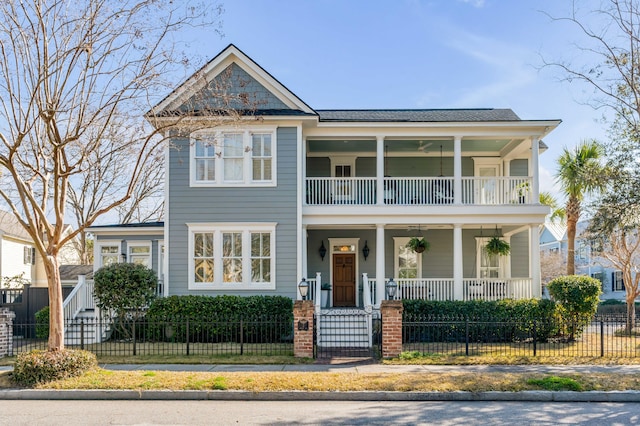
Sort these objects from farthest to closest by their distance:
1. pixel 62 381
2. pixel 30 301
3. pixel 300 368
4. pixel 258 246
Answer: pixel 30 301 < pixel 258 246 < pixel 300 368 < pixel 62 381

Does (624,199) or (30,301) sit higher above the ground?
(624,199)

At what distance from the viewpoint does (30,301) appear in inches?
705

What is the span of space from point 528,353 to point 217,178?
10.4m

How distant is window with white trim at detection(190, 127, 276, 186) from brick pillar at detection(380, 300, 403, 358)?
6275mm

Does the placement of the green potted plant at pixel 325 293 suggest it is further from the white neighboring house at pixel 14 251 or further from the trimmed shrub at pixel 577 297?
the white neighboring house at pixel 14 251

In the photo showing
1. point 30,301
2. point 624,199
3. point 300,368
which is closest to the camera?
point 300,368

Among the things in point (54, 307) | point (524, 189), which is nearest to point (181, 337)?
point (54, 307)

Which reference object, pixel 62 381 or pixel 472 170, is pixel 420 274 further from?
pixel 62 381

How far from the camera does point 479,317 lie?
611 inches

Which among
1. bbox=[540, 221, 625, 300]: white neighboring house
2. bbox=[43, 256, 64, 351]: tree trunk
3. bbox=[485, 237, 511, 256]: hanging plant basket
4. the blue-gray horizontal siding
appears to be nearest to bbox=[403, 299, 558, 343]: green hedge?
bbox=[485, 237, 511, 256]: hanging plant basket

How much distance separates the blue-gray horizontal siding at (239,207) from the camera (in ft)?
53.5

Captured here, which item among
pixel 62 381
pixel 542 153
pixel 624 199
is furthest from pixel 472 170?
pixel 62 381

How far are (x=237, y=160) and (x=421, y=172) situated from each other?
7.46 m

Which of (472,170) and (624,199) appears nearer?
(624,199)
